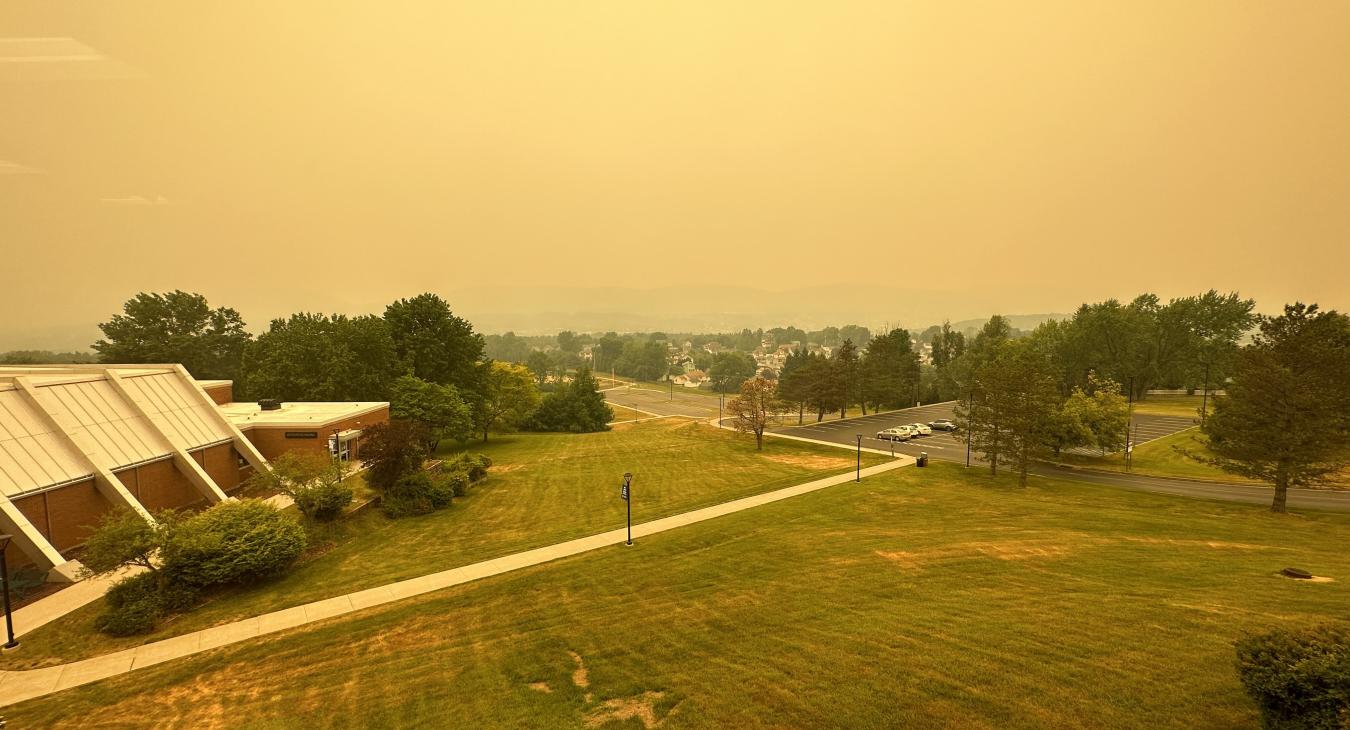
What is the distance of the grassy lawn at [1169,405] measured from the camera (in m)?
66.2

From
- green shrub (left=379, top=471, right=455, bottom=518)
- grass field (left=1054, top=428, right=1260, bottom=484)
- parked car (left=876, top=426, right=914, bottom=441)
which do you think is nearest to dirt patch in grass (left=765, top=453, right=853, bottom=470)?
parked car (left=876, top=426, right=914, bottom=441)

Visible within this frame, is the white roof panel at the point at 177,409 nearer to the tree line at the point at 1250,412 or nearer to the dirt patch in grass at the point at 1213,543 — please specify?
the dirt patch in grass at the point at 1213,543

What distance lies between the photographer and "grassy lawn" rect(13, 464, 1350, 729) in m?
10.1

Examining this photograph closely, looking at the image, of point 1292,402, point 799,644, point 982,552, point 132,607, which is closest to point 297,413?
point 132,607

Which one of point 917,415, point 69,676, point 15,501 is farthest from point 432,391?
point 917,415

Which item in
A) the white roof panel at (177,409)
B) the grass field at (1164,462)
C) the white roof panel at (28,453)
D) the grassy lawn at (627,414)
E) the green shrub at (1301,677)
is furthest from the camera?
the grassy lawn at (627,414)

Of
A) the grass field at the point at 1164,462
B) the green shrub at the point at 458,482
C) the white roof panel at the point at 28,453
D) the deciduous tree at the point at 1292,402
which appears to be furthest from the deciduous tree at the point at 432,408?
the deciduous tree at the point at 1292,402

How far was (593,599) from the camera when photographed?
17.5 metres

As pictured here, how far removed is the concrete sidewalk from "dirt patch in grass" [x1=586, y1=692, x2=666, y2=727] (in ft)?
36.5

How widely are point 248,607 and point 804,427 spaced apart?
175 feet

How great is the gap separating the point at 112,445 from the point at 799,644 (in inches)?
1347

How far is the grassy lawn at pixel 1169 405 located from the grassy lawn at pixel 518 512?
51.2 metres

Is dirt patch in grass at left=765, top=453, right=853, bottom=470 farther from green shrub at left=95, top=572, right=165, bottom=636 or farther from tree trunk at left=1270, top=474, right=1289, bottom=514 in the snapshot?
green shrub at left=95, top=572, right=165, bottom=636

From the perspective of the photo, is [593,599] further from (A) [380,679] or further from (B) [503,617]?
(A) [380,679]
